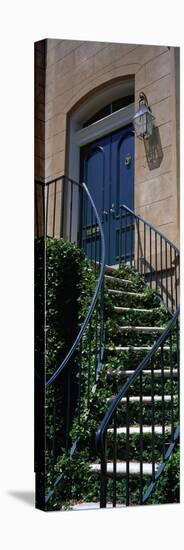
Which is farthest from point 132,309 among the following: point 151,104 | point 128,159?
point 151,104

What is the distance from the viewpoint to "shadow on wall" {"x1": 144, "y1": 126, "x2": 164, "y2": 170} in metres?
5.09

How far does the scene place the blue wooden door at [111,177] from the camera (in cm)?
497

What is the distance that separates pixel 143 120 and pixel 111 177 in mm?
446

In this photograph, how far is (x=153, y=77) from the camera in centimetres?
512

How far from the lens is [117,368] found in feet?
16.0

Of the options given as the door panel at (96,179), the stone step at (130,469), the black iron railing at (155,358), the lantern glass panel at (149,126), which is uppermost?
the lantern glass panel at (149,126)

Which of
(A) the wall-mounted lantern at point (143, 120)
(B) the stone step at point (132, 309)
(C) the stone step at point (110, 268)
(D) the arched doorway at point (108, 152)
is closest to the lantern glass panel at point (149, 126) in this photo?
(A) the wall-mounted lantern at point (143, 120)

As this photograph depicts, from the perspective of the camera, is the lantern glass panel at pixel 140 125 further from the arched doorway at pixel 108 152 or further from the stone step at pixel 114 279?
the stone step at pixel 114 279

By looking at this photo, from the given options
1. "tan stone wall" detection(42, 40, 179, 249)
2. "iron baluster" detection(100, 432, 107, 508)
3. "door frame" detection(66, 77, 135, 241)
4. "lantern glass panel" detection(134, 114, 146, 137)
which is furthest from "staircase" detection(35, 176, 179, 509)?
"lantern glass panel" detection(134, 114, 146, 137)

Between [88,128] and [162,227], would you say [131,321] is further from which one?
[88,128]

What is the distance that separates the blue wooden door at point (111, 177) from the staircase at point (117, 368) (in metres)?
0.05

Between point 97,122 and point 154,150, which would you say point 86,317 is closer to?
point 154,150

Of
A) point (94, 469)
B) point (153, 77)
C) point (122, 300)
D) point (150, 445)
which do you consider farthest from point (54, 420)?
point (153, 77)

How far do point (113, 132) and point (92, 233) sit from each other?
2.51 feet
